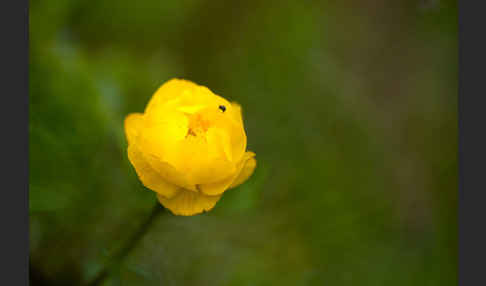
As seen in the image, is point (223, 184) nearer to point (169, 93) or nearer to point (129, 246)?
point (169, 93)

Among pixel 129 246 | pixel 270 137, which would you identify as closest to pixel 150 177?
pixel 129 246

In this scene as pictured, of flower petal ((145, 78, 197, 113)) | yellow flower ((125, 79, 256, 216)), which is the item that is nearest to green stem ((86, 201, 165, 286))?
yellow flower ((125, 79, 256, 216))

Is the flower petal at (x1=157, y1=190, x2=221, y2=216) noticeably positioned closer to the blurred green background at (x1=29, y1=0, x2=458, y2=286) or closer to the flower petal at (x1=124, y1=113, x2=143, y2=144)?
the flower petal at (x1=124, y1=113, x2=143, y2=144)

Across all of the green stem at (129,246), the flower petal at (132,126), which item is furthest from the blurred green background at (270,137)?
the flower petal at (132,126)

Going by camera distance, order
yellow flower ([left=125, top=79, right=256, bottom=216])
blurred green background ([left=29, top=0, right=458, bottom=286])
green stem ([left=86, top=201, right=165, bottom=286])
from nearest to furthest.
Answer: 1. yellow flower ([left=125, top=79, right=256, bottom=216])
2. green stem ([left=86, top=201, right=165, bottom=286])
3. blurred green background ([left=29, top=0, right=458, bottom=286])

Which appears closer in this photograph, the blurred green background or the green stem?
the green stem
